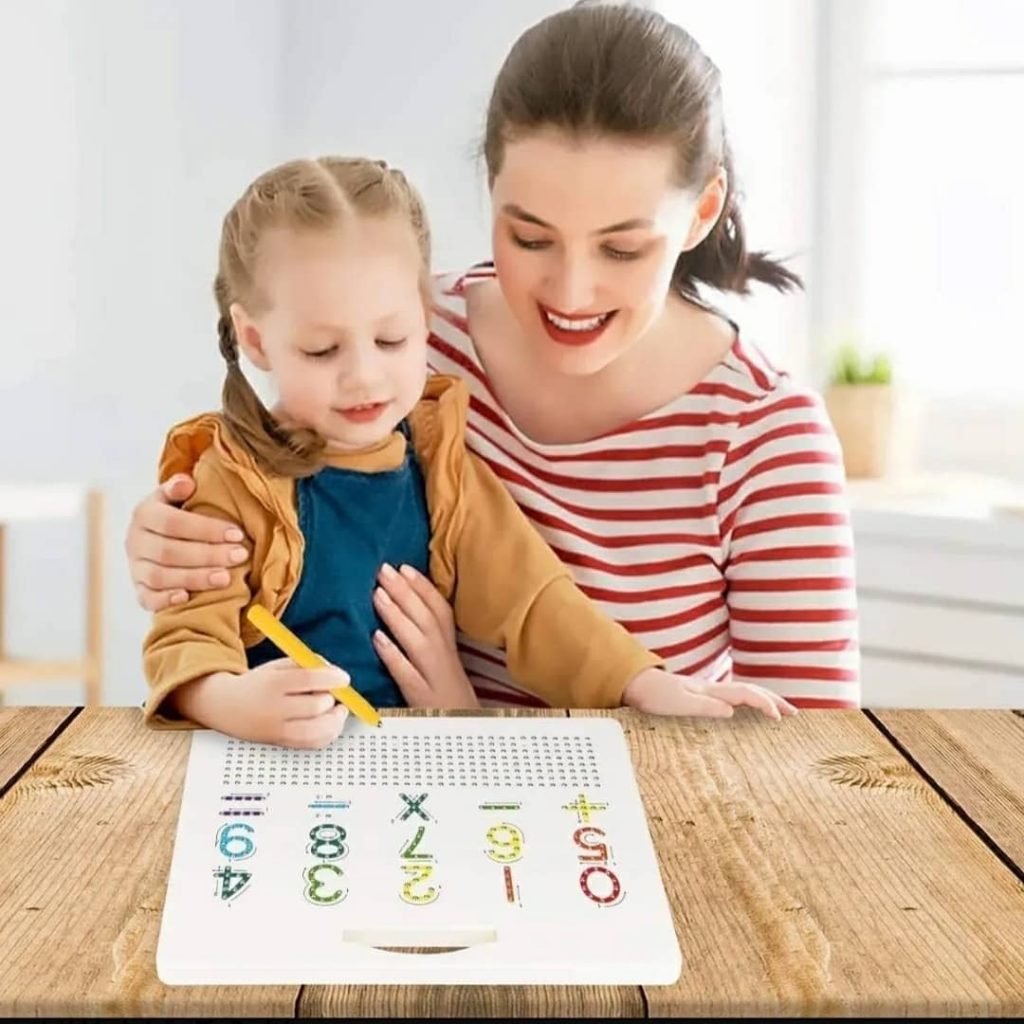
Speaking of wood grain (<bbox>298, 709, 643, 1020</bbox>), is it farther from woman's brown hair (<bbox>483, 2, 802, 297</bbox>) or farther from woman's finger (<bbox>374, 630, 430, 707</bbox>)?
woman's brown hair (<bbox>483, 2, 802, 297</bbox>)

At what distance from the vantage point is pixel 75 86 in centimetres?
306

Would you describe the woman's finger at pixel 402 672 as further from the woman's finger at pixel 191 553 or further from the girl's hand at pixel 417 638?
the woman's finger at pixel 191 553

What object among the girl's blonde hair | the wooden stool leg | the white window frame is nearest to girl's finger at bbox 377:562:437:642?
the girl's blonde hair

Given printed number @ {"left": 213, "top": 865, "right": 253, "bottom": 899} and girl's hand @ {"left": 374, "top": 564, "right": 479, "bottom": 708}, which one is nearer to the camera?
printed number @ {"left": 213, "top": 865, "right": 253, "bottom": 899}

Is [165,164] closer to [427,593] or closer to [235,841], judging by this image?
[427,593]

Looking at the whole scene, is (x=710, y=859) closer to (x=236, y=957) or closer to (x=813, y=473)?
(x=236, y=957)

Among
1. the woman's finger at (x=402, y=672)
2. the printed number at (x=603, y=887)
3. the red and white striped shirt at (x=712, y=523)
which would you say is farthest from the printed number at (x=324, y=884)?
the red and white striped shirt at (x=712, y=523)

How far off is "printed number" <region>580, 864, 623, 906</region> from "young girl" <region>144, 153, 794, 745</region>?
35cm

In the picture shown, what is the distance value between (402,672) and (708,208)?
1.68 ft

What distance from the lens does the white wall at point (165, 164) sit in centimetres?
285

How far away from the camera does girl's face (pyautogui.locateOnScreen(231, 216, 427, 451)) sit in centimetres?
129

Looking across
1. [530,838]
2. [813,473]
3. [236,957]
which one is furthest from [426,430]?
[236,957]

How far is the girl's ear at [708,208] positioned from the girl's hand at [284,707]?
610 mm

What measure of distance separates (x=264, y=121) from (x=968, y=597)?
148cm
